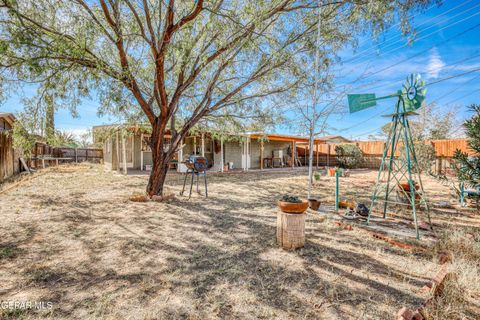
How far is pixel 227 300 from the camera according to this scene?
2.02 m

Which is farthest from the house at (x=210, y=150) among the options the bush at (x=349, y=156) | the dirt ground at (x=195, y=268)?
the dirt ground at (x=195, y=268)

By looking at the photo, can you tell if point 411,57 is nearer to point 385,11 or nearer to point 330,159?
point 385,11

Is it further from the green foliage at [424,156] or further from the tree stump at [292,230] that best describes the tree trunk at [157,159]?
the green foliage at [424,156]

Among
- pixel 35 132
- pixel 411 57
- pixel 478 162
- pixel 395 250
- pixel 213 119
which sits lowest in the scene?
pixel 395 250

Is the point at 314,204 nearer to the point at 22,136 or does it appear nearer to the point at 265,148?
the point at 22,136

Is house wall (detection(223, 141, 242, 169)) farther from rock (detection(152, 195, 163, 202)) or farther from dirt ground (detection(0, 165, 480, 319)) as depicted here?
dirt ground (detection(0, 165, 480, 319))

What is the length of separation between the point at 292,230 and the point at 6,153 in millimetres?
11602

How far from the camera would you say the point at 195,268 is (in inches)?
102

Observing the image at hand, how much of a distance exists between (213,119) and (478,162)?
6.08 m

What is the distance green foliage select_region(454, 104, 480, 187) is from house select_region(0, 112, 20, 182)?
11.8 meters

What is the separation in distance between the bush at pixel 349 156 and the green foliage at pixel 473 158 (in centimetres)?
1610

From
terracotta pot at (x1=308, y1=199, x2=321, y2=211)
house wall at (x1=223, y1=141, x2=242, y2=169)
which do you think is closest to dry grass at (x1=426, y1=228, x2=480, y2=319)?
terracotta pot at (x1=308, y1=199, x2=321, y2=211)

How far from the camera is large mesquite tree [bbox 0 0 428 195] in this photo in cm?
411

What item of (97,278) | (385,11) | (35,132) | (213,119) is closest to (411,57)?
(385,11)
